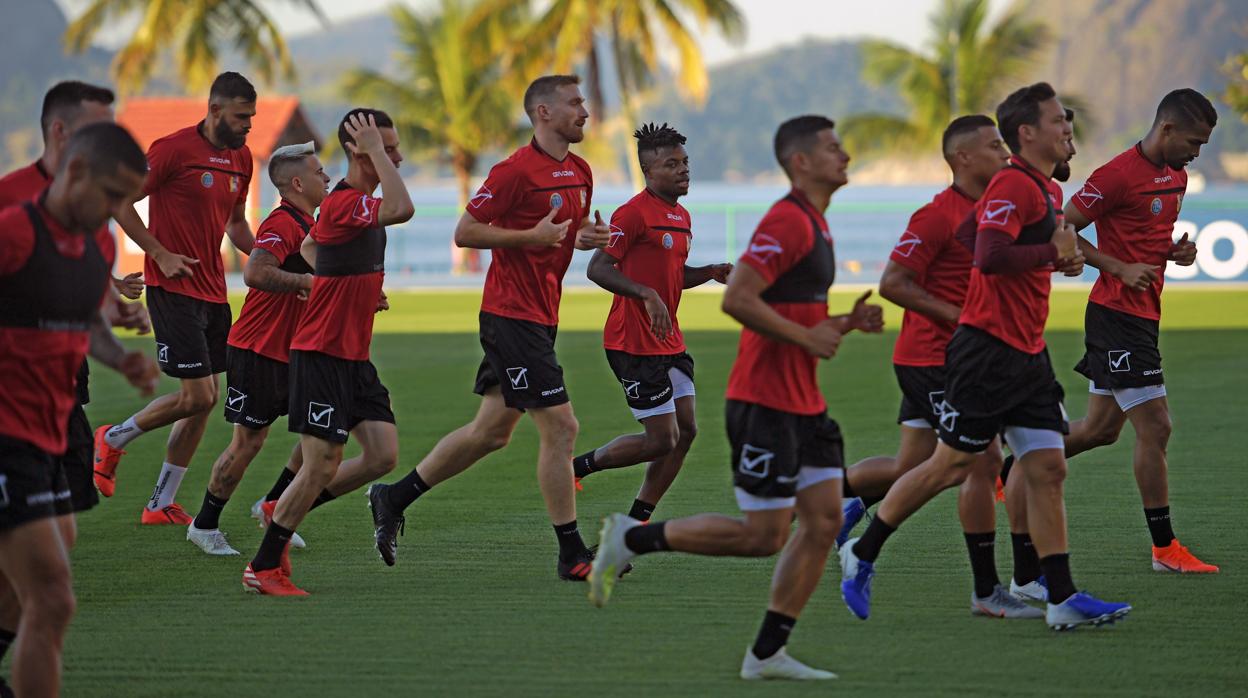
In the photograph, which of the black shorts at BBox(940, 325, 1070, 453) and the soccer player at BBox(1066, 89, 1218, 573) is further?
the soccer player at BBox(1066, 89, 1218, 573)

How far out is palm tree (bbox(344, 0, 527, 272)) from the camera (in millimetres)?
54875

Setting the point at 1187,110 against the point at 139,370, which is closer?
the point at 139,370

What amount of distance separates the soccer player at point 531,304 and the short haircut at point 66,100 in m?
2.26

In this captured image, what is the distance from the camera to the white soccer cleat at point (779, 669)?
585 cm

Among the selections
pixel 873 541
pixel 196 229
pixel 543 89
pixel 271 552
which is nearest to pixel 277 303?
pixel 196 229

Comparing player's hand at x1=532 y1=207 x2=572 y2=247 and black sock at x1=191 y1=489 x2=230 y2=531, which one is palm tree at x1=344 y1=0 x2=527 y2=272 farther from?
player's hand at x1=532 y1=207 x2=572 y2=247

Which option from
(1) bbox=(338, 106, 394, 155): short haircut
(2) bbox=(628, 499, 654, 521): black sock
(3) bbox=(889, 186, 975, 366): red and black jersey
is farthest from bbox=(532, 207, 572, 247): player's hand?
(2) bbox=(628, 499, 654, 521): black sock

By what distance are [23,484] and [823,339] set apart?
2.69 metres

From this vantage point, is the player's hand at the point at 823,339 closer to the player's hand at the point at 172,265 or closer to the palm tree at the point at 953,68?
the player's hand at the point at 172,265

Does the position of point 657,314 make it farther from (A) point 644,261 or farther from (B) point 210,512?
(B) point 210,512

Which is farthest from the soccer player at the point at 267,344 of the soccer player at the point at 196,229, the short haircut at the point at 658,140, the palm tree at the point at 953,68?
the palm tree at the point at 953,68

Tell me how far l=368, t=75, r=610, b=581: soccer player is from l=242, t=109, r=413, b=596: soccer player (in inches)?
18.3

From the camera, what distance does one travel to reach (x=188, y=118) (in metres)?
49.6

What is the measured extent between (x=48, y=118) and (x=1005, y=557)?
16.7ft
